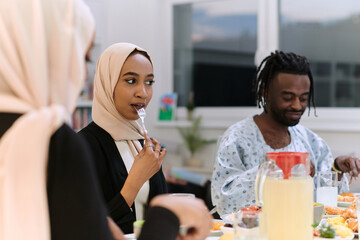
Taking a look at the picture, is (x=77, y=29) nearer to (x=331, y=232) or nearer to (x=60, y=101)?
(x=60, y=101)

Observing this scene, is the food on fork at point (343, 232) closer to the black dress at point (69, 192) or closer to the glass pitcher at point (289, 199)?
the glass pitcher at point (289, 199)

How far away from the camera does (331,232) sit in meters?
Answer: 1.25

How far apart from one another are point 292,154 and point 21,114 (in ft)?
2.12

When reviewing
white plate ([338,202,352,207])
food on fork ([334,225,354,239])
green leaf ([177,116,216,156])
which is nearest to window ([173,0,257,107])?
green leaf ([177,116,216,156])

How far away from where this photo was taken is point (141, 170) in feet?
5.22

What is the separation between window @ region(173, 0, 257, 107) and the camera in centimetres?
387

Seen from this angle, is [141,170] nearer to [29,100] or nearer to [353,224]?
[353,224]

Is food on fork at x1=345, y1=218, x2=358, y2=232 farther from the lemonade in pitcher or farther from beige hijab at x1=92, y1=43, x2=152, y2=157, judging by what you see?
beige hijab at x1=92, y1=43, x2=152, y2=157

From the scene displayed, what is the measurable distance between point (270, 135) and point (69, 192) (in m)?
1.49

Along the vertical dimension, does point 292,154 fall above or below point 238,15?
below

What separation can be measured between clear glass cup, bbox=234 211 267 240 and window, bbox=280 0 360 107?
2.71m

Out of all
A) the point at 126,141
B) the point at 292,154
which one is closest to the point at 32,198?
the point at 292,154

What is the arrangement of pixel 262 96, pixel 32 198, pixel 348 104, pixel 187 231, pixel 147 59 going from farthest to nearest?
pixel 348 104 < pixel 262 96 < pixel 147 59 < pixel 187 231 < pixel 32 198

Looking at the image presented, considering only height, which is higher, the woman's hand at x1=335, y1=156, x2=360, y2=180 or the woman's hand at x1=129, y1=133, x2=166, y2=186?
the woman's hand at x1=129, y1=133, x2=166, y2=186
